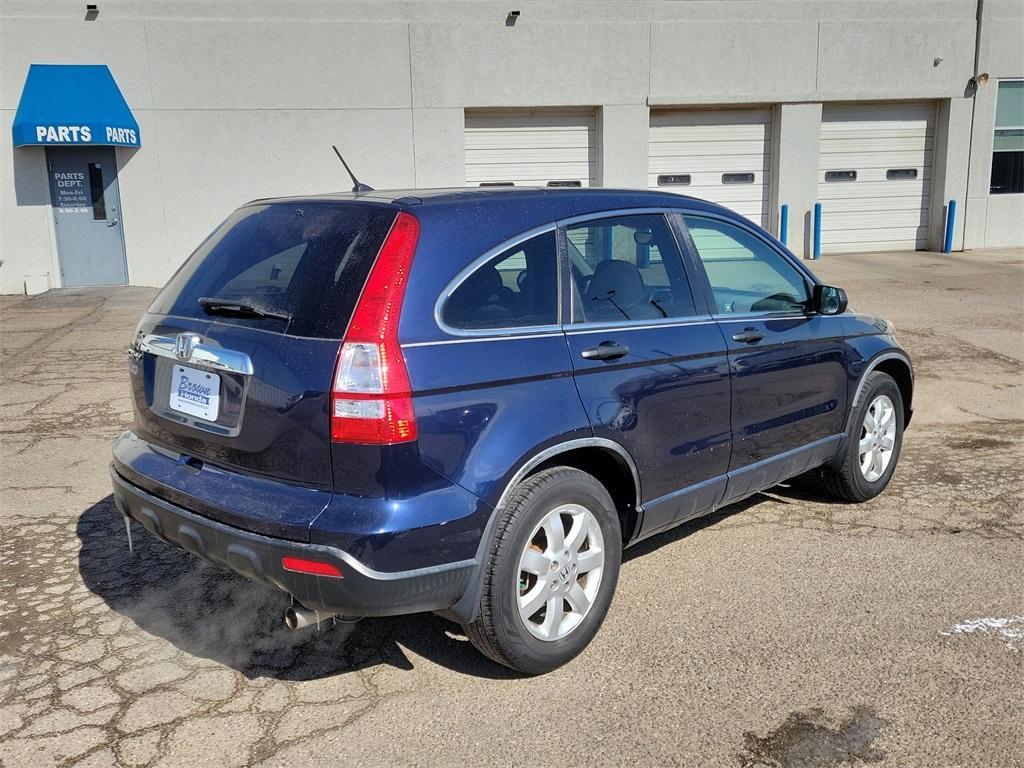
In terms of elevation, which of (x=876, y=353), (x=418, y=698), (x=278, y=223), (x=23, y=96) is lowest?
(x=418, y=698)

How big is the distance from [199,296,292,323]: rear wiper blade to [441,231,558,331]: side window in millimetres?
565

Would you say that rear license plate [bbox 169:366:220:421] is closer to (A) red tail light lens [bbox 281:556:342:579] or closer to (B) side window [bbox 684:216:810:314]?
(A) red tail light lens [bbox 281:556:342:579]

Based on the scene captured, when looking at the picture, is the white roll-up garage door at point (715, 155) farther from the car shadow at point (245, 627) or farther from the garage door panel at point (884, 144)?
the car shadow at point (245, 627)

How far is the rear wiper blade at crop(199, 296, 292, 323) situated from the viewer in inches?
121

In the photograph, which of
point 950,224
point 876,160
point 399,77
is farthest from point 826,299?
point 950,224

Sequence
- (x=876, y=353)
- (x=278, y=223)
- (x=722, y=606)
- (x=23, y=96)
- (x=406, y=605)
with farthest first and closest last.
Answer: (x=23, y=96)
(x=876, y=353)
(x=722, y=606)
(x=278, y=223)
(x=406, y=605)

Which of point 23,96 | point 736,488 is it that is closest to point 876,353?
point 736,488

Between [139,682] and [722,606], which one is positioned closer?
[139,682]

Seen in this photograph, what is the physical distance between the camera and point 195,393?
3268 mm

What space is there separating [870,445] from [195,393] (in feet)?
11.9

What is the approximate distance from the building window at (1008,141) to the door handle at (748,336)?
17.6 metres

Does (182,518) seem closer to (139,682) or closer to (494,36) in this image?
(139,682)

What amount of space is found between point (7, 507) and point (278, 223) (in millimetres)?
2938

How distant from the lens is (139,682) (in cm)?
334
